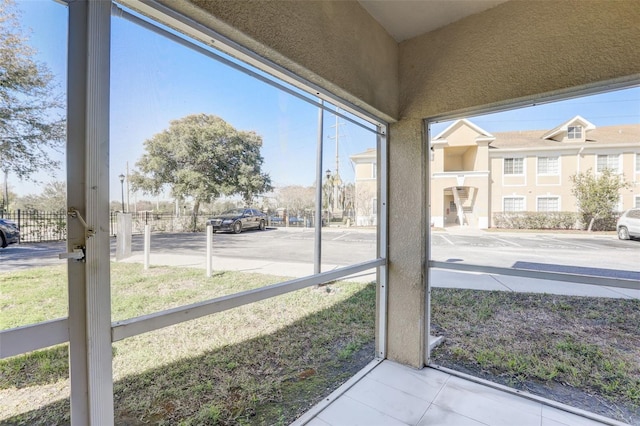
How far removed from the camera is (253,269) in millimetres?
1469

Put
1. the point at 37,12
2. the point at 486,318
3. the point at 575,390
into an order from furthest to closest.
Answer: the point at 486,318 < the point at 575,390 < the point at 37,12

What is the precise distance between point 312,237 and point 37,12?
158 centimetres

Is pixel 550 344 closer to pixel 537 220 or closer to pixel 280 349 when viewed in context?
pixel 537 220

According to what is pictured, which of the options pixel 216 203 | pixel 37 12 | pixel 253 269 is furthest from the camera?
pixel 253 269

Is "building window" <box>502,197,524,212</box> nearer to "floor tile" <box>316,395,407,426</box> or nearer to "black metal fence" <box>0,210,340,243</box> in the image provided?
"floor tile" <box>316,395,407,426</box>

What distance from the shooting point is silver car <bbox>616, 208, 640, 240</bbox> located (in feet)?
5.11

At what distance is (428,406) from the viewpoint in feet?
5.77

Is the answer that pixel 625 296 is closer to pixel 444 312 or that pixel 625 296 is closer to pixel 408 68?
pixel 444 312

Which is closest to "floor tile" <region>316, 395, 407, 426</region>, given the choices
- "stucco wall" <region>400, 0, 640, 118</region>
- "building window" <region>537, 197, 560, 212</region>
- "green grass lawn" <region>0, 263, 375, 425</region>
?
"green grass lawn" <region>0, 263, 375, 425</region>

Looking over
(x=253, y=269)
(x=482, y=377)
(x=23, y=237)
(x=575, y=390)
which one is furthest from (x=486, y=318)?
(x=23, y=237)

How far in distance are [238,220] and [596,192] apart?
2.17m

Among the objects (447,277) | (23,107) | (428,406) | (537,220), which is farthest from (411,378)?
(23,107)

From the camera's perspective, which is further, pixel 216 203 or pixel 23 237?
Answer: pixel 216 203

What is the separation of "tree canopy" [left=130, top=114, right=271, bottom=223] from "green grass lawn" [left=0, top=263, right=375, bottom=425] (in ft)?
1.17
